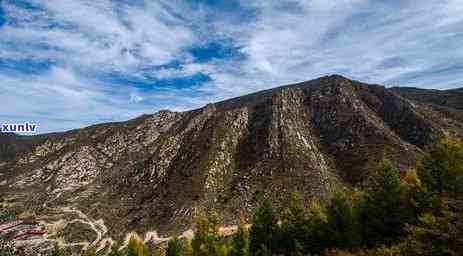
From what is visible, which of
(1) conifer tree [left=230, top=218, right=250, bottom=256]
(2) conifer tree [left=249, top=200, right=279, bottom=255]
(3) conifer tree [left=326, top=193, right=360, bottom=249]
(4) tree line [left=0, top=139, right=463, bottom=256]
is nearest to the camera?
(4) tree line [left=0, top=139, right=463, bottom=256]

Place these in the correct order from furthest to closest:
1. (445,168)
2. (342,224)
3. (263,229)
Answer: (263,229), (342,224), (445,168)

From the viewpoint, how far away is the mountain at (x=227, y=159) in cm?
11038

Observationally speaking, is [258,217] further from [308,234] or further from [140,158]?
[140,158]

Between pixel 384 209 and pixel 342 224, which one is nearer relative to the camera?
pixel 384 209

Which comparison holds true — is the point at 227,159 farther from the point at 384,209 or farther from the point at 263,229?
the point at 384,209

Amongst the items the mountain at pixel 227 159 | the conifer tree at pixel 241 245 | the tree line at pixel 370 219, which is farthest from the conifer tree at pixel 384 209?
the mountain at pixel 227 159

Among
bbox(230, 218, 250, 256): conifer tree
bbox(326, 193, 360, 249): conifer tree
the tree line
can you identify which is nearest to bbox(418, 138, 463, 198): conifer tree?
the tree line

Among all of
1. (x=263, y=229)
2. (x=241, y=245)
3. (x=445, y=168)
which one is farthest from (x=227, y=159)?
(x=445, y=168)

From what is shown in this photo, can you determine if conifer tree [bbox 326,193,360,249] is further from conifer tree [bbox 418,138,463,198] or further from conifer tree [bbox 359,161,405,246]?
conifer tree [bbox 418,138,463,198]

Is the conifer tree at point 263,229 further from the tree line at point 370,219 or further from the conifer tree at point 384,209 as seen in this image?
the conifer tree at point 384,209

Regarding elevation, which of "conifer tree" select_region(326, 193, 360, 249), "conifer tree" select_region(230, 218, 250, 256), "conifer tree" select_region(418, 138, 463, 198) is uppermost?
"conifer tree" select_region(418, 138, 463, 198)

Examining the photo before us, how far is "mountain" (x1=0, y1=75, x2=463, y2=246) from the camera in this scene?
11038cm

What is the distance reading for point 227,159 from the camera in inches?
5295

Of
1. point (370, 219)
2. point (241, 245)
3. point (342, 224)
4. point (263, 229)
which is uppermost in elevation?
point (370, 219)
